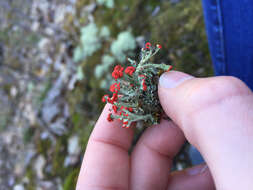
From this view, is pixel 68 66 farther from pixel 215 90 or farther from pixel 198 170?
pixel 215 90

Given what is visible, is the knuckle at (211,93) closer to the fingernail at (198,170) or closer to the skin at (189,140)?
the skin at (189,140)

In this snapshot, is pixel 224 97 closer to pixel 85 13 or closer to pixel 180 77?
pixel 180 77

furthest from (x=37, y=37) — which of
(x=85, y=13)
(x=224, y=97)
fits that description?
(x=224, y=97)

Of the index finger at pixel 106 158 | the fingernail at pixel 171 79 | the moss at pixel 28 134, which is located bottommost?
the moss at pixel 28 134

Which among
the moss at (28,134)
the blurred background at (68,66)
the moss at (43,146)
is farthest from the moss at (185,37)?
the moss at (28,134)

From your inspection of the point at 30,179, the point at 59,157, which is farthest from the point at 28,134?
the point at 59,157
